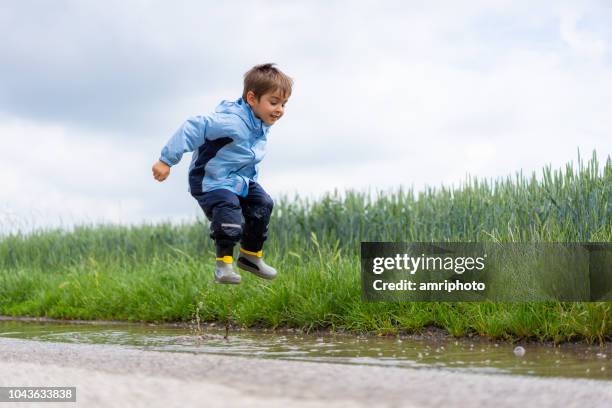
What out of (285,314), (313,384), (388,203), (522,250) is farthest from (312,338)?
(388,203)

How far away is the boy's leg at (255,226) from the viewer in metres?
6.18

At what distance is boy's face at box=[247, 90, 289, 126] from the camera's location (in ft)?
19.5

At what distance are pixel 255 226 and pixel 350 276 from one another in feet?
4.94

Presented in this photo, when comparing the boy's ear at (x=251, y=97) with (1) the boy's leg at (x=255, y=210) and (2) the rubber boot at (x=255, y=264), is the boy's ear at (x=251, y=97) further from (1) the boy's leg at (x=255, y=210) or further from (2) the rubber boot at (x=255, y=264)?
(2) the rubber boot at (x=255, y=264)

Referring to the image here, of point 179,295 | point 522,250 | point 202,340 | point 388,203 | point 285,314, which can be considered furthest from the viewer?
point 388,203

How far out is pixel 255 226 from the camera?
6227mm

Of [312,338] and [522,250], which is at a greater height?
[522,250]

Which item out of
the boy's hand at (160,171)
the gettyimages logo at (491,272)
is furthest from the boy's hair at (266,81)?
the gettyimages logo at (491,272)

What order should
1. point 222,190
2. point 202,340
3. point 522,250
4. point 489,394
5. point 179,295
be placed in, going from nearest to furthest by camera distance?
point 489,394 < point 222,190 < point 202,340 < point 522,250 < point 179,295

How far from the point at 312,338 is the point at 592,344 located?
2.29m

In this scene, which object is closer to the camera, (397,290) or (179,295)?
(397,290)

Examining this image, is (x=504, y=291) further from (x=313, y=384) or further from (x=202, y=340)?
(x=313, y=384)

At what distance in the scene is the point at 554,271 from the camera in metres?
6.46

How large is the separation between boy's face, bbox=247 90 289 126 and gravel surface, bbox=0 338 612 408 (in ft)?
7.82
